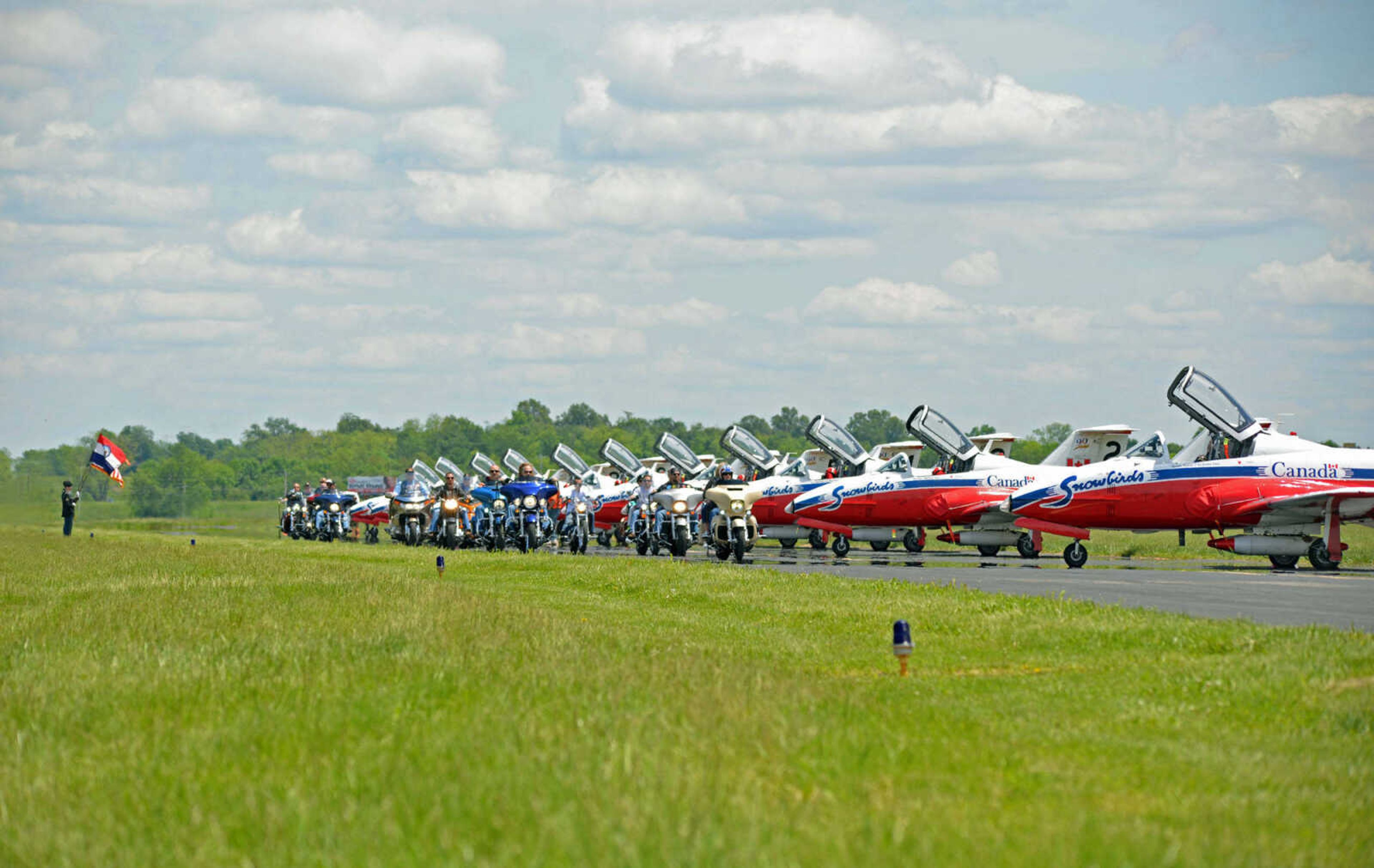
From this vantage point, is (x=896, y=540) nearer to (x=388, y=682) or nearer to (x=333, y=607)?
(x=333, y=607)

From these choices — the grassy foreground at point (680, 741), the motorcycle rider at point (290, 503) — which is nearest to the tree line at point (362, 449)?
the motorcycle rider at point (290, 503)

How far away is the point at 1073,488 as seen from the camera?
3045 centimetres

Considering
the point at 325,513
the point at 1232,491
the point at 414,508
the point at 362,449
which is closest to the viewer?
the point at 1232,491

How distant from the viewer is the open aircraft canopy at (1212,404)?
1145 inches

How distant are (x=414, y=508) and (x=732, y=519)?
18.5 m

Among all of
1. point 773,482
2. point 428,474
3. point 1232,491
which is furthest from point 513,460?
point 1232,491

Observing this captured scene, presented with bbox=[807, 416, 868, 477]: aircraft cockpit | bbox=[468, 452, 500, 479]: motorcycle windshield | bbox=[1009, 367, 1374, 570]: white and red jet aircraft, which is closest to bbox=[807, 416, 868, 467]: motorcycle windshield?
bbox=[807, 416, 868, 477]: aircraft cockpit

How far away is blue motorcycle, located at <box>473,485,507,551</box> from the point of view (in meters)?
39.7

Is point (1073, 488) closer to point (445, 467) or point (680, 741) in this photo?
point (680, 741)

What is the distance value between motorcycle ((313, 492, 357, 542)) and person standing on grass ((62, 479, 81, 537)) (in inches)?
444

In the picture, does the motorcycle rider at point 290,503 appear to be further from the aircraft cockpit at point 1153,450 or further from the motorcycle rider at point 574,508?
the aircraft cockpit at point 1153,450

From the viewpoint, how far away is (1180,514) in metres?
29.0

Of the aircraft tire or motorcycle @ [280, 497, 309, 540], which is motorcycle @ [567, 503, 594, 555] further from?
motorcycle @ [280, 497, 309, 540]

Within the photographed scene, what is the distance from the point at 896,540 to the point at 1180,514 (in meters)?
11.3
